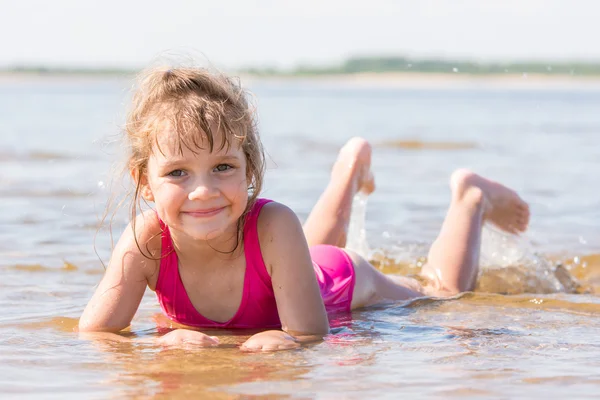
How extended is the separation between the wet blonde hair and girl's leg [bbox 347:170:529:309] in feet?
3.72

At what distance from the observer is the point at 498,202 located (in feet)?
16.9

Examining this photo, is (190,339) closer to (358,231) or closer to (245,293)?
(245,293)

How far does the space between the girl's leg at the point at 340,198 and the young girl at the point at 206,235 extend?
1.97 feet

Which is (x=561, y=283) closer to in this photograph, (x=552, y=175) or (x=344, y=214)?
(x=344, y=214)

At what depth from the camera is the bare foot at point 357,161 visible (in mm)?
5102

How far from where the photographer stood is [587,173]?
10.5 m

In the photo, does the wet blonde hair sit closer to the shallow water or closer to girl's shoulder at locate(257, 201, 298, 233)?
girl's shoulder at locate(257, 201, 298, 233)

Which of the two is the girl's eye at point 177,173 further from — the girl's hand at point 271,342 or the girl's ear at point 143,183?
the girl's hand at point 271,342

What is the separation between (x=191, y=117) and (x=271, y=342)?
863mm

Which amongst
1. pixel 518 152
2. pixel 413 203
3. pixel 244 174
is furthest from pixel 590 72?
pixel 244 174

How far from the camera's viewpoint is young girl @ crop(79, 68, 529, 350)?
3.39m

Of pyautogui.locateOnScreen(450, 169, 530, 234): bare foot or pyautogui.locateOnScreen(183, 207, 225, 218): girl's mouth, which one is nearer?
pyautogui.locateOnScreen(183, 207, 225, 218): girl's mouth

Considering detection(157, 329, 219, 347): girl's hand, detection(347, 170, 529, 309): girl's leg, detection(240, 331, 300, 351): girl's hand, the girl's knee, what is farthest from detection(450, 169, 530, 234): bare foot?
detection(157, 329, 219, 347): girl's hand

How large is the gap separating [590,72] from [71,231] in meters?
70.8
